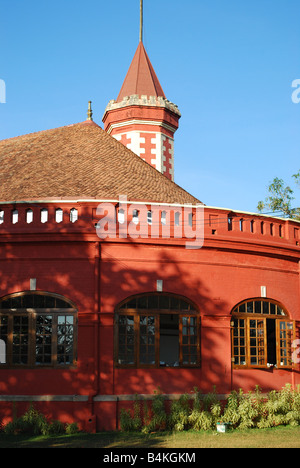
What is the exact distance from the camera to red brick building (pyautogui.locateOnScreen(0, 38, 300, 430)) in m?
15.4

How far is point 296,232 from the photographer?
18516mm

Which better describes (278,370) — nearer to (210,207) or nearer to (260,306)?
(260,306)

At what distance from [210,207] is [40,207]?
13.9 ft

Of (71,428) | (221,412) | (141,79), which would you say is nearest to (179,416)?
(221,412)

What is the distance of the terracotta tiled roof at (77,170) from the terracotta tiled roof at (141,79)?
3927mm

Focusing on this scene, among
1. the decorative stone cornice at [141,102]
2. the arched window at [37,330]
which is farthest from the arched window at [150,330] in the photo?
the decorative stone cornice at [141,102]

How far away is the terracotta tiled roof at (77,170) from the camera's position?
18.3 meters

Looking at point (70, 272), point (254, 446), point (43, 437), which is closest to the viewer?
point (254, 446)

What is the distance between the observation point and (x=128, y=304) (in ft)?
52.0

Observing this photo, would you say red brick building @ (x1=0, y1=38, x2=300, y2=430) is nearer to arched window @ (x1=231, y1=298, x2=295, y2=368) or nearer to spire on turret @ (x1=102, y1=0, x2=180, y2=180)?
arched window @ (x1=231, y1=298, x2=295, y2=368)

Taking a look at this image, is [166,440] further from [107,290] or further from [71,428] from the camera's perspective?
[107,290]

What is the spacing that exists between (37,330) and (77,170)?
231 inches

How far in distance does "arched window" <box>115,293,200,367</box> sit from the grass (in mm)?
1849
